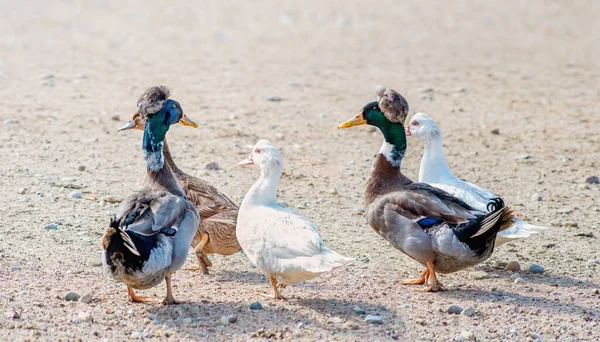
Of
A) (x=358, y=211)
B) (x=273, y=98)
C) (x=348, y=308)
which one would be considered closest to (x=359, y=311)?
(x=348, y=308)

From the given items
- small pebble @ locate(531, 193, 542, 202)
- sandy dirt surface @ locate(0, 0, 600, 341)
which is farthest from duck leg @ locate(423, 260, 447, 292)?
small pebble @ locate(531, 193, 542, 202)

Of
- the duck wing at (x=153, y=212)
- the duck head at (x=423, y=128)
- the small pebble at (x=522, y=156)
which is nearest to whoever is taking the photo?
the duck wing at (x=153, y=212)

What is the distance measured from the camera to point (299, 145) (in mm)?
10867

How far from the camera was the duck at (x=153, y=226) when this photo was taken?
223 inches

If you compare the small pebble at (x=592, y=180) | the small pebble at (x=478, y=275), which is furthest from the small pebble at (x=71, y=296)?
the small pebble at (x=592, y=180)

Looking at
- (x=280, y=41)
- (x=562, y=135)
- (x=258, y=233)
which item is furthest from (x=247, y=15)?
(x=258, y=233)

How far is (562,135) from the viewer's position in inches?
461

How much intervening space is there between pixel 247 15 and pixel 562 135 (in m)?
11.8

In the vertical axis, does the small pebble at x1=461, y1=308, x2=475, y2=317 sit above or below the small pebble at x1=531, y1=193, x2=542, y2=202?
above

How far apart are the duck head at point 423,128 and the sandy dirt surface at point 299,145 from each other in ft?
3.34

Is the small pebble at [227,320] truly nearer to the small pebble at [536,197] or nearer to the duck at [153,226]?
the duck at [153,226]

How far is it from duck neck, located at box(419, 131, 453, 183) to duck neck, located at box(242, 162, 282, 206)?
1780 mm

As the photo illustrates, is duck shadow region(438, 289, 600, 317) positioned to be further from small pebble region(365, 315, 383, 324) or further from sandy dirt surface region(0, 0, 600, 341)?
small pebble region(365, 315, 383, 324)

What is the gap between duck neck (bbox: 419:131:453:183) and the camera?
801 cm
